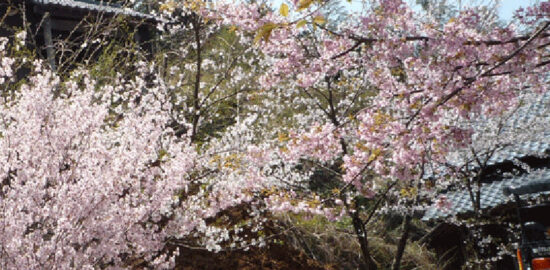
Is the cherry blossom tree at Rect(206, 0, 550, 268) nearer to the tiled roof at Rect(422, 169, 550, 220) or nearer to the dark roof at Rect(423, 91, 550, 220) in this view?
the dark roof at Rect(423, 91, 550, 220)

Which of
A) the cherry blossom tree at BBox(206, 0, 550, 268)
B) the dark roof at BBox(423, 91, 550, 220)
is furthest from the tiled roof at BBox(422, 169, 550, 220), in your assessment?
the cherry blossom tree at BBox(206, 0, 550, 268)

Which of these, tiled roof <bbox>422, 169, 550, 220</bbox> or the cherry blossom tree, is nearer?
the cherry blossom tree

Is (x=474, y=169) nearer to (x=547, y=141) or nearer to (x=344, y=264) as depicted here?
(x=547, y=141)

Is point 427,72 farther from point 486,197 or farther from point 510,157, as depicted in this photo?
point 510,157

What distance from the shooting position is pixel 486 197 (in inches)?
455

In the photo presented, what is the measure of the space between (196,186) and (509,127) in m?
6.66

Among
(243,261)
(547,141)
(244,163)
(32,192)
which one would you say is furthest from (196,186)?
(547,141)

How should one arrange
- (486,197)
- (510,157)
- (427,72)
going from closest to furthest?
1. (427,72)
2. (486,197)
3. (510,157)

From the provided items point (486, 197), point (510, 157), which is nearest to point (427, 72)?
point (486, 197)

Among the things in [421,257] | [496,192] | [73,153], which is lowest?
[421,257]

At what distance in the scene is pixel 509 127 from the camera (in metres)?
11.2

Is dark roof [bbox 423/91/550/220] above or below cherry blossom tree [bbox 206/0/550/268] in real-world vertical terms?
below

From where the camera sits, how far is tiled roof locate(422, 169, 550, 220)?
36.5ft

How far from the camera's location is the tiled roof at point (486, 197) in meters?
11.1
